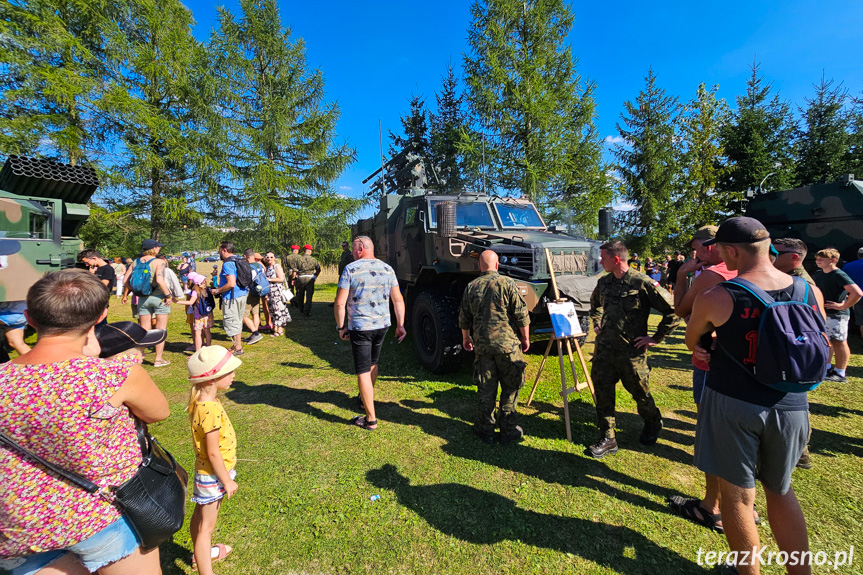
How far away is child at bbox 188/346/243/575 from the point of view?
6.20ft

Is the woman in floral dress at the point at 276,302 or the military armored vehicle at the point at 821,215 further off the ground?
the military armored vehicle at the point at 821,215

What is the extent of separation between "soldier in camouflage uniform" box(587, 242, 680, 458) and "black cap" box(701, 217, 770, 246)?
123 centimetres

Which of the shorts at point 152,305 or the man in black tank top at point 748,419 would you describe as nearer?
the man in black tank top at point 748,419

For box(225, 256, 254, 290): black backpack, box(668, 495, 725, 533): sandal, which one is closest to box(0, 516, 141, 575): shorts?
box(668, 495, 725, 533): sandal

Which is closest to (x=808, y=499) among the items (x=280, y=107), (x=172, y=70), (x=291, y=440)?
(x=291, y=440)

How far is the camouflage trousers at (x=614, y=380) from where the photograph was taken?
10.3 ft

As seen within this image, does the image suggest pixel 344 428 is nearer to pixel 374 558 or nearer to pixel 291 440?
pixel 291 440

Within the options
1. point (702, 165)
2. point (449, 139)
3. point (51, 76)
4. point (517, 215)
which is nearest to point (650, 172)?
point (702, 165)

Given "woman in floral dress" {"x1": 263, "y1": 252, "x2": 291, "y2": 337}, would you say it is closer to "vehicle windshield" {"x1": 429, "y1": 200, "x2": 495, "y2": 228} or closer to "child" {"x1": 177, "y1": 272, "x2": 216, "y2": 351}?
"child" {"x1": 177, "y1": 272, "x2": 216, "y2": 351}

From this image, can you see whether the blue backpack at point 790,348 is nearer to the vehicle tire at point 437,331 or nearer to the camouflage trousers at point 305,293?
the vehicle tire at point 437,331

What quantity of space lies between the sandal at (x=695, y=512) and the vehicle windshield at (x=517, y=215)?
414 cm

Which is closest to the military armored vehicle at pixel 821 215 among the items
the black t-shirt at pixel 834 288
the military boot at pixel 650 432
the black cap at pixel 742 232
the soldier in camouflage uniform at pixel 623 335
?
the black t-shirt at pixel 834 288

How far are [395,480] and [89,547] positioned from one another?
1.95m

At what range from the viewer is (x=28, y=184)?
282 inches
